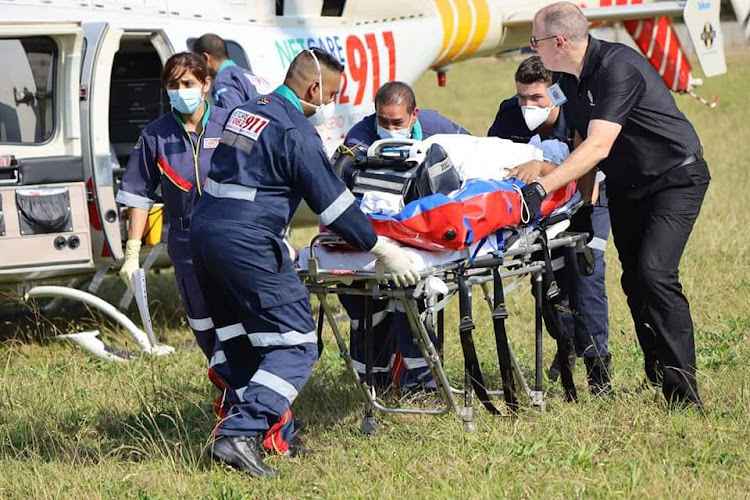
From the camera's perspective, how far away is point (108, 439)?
521cm

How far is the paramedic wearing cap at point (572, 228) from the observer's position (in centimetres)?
562

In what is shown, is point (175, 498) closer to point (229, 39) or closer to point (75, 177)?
point (75, 177)

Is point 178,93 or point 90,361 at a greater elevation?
point 178,93

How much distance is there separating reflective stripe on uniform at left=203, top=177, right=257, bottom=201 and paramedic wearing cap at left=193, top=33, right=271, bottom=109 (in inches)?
68.7

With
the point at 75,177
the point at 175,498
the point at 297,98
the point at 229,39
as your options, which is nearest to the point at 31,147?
the point at 75,177

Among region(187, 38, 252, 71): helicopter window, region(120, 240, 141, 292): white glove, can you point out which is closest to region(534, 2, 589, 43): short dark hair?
region(120, 240, 141, 292): white glove

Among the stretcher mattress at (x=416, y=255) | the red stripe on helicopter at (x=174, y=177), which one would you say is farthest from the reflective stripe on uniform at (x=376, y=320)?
the red stripe on helicopter at (x=174, y=177)

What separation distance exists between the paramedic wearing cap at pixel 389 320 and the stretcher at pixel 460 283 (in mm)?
296

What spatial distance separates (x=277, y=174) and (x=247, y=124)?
Result: 24 centimetres

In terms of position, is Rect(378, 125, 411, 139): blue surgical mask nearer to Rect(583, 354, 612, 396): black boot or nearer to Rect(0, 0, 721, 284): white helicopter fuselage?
Rect(583, 354, 612, 396): black boot

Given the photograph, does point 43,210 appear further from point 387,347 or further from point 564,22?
point 564,22

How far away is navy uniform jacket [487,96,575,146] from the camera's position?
5.86m

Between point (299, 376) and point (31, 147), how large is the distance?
9.87 ft

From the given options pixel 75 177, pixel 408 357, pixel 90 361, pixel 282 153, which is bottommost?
pixel 90 361
